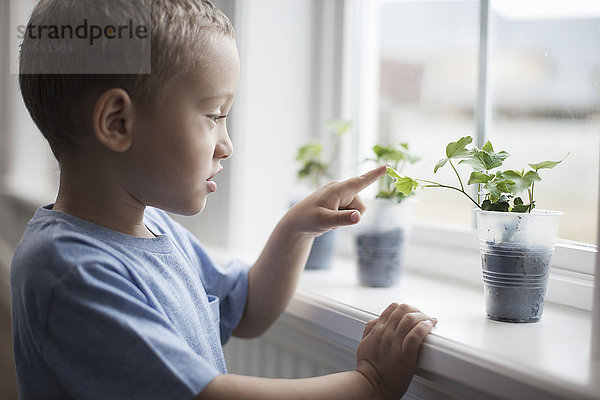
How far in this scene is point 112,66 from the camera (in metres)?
0.71

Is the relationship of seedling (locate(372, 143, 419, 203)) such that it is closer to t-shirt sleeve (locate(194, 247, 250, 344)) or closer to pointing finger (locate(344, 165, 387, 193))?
pointing finger (locate(344, 165, 387, 193))

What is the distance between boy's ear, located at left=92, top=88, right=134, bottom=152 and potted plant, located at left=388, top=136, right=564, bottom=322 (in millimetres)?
344

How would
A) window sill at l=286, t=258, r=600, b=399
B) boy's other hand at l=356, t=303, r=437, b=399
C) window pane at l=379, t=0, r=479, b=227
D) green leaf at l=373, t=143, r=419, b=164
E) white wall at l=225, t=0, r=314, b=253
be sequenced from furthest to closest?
white wall at l=225, t=0, r=314, b=253
window pane at l=379, t=0, r=479, b=227
green leaf at l=373, t=143, r=419, b=164
boy's other hand at l=356, t=303, r=437, b=399
window sill at l=286, t=258, r=600, b=399

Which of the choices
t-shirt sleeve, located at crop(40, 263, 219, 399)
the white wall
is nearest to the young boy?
t-shirt sleeve, located at crop(40, 263, 219, 399)

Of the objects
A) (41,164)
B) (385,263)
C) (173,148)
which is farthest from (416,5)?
(41,164)

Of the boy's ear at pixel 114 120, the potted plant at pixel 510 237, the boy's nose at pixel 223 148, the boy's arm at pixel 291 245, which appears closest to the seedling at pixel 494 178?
the potted plant at pixel 510 237

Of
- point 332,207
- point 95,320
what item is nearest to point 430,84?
point 332,207

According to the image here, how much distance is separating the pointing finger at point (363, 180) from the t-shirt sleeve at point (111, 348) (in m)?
0.33

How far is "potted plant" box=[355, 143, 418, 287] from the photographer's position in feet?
3.09

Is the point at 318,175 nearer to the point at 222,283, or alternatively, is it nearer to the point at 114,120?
the point at 222,283

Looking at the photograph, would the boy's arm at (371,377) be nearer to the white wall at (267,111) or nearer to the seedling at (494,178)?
the seedling at (494,178)

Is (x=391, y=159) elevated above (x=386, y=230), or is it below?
above

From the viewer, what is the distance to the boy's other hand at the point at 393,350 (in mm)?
685

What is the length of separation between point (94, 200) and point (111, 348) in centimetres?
21
